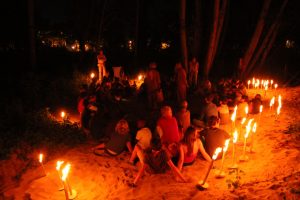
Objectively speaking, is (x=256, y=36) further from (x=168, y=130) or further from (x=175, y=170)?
(x=175, y=170)

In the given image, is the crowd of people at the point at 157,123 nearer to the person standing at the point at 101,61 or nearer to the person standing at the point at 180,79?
the person standing at the point at 180,79

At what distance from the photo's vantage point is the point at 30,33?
A: 14641 mm

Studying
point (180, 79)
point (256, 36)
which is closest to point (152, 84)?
point (180, 79)

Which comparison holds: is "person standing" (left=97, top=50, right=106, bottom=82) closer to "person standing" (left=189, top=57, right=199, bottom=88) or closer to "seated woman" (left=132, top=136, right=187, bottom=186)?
"person standing" (left=189, top=57, right=199, bottom=88)

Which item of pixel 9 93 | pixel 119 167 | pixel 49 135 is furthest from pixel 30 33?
pixel 119 167

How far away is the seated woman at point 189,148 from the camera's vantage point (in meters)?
7.15

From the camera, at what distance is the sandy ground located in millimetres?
5930

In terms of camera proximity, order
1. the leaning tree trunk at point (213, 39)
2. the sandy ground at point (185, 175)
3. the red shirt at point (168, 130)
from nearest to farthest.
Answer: the sandy ground at point (185, 175), the red shirt at point (168, 130), the leaning tree trunk at point (213, 39)

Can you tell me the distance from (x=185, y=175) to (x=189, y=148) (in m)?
0.65

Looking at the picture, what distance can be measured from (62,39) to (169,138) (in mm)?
39312

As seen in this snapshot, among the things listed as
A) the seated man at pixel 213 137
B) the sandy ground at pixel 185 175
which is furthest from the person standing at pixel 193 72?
the seated man at pixel 213 137

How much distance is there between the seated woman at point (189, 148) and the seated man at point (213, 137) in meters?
0.26

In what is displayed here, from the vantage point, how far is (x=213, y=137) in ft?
25.2

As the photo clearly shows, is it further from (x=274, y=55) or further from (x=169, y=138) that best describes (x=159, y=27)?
(x=169, y=138)
